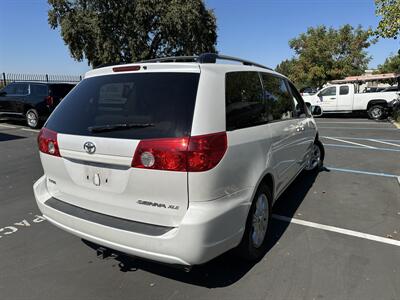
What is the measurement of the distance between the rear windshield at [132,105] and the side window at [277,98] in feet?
4.36

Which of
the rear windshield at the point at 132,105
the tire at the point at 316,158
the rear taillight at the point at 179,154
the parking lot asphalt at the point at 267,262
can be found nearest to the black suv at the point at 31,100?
the parking lot asphalt at the point at 267,262

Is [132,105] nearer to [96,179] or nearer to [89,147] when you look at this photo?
[89,147]

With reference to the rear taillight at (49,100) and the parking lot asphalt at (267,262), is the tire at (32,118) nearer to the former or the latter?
the rear taillight at (49,100)

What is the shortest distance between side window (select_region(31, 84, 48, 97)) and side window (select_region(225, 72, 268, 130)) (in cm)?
1195

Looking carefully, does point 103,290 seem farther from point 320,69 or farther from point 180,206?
point 320,69

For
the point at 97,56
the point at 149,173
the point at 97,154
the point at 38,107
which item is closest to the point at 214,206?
the point at 149,173

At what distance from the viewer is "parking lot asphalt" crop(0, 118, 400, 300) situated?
3035 millimetres

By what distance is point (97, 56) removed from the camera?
2792 centimetres

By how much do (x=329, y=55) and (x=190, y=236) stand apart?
3857 cm

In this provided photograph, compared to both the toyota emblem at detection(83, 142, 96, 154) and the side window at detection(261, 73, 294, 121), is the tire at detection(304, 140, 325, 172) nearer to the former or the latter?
the side window at detection(261, 73, 294, 121)

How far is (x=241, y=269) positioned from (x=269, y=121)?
1.49 meters

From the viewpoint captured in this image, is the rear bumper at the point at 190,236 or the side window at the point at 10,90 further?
the side window at the point at 10,90

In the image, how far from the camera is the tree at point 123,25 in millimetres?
26719

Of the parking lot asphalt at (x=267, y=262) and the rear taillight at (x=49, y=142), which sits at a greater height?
the rear taillight at (x=49, y=142)
